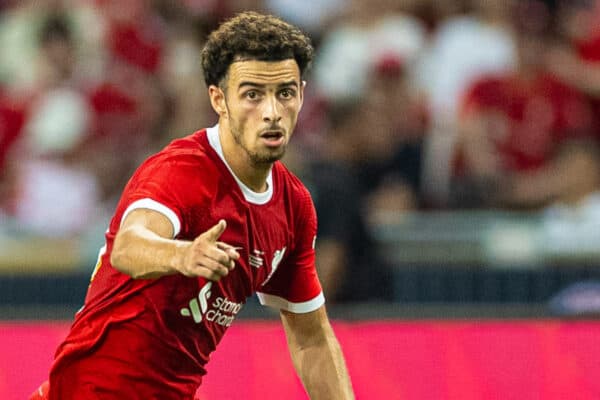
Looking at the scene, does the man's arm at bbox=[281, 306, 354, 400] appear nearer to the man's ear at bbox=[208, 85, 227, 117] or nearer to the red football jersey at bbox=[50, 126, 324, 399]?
the red football jersey at bbox=[50, 126, 324, 399]

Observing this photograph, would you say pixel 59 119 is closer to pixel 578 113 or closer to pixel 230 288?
pixel 578 113

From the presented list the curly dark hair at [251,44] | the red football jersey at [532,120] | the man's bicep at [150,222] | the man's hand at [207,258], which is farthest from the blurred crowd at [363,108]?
the man's hand at [207,258]

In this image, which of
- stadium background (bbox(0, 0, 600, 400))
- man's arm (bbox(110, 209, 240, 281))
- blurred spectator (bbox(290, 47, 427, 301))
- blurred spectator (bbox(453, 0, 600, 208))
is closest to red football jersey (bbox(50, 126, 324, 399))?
man's arm (bbox(110, 209, 240, 281))

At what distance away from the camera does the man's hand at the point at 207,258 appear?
11.9ft

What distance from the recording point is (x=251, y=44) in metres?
4.57

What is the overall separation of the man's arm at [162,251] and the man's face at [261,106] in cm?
52

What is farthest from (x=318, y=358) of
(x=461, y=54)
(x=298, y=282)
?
(x=461, y=54)

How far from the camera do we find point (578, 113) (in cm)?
920

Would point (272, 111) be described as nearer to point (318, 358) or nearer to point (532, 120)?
point (318, 358)

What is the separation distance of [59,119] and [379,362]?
4118 millimetres

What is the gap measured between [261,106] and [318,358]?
1237 mm

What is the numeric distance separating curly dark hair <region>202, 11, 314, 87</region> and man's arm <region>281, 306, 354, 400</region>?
3.68 ft

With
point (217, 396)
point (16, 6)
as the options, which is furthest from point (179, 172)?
point (16, 6)

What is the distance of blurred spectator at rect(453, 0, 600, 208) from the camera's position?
8.98m
